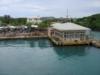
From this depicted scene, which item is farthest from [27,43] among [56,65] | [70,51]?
[56,65]

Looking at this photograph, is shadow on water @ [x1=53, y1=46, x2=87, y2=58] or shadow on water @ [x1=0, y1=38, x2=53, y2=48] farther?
shadow on water @ [x1=0, y1=38, x2=53, y2=48]

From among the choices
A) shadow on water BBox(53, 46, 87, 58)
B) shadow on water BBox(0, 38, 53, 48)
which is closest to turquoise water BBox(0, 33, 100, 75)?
shadow on water BBox(53, 46, 87, 58)

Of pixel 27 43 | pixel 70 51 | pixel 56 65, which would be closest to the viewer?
pixel 56 65

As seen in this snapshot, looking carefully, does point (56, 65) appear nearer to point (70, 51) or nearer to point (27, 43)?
point (70, 51)

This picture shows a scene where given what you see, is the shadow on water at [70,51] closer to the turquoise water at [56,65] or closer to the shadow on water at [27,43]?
the turquoise water at [56,65]

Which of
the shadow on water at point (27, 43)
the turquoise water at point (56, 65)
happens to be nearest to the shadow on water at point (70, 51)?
the turquoise water at point (56, 65)

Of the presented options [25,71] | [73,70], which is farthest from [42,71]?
[73,70]

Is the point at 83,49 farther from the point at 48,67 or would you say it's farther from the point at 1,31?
the point at 1,31

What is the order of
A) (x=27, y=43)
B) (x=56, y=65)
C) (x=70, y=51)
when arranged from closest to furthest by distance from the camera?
(x=56, y=65)
(x=70, y=51)
(x=27, y=43)

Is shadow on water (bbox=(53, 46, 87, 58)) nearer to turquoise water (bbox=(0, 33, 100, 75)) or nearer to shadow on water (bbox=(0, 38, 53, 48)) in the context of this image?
turquoise water (bbox=(0, 33, 100, 75))
